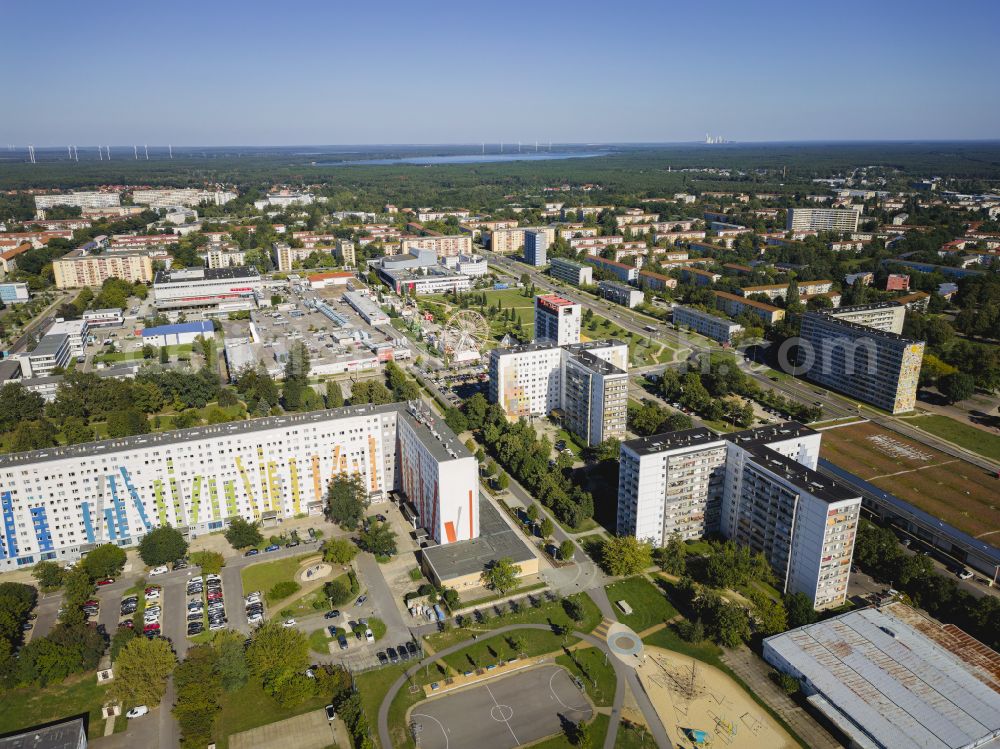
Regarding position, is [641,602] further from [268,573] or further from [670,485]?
[268,573]

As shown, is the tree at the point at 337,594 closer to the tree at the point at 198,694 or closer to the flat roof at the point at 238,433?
the tree at the point at 198,694

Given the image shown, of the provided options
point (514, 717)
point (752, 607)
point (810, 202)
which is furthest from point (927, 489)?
point (810, 202)

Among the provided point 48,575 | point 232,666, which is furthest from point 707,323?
point 48,575

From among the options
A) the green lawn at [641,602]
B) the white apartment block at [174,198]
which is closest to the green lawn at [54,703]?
the green lawn at [641,602]

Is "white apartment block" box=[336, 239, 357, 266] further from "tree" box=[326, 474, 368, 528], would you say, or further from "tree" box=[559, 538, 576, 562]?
"tree" box=[559, 538, 576, 562]

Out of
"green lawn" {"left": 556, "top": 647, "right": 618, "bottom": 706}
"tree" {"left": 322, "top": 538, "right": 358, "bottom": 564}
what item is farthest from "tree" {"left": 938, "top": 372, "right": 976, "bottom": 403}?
"tree" {"left": 322, "top": 538, "right": 358, "bottom": 564}
